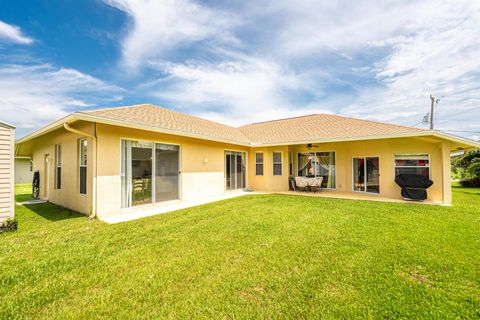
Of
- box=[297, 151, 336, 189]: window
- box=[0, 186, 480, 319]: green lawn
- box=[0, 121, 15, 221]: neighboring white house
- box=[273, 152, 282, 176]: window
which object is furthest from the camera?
box=[273, 152, 282, 176]: window

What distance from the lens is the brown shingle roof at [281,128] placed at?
30.1 feet

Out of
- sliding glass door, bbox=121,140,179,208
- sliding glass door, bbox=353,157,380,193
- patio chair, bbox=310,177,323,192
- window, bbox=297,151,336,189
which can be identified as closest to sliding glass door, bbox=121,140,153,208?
sliding glass door, bbox=121,140,179,208

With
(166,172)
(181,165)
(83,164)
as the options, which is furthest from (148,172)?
(83,164)

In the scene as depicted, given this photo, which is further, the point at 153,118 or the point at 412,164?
the point at 412,164

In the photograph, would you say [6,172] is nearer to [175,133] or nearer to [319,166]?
[175,133]

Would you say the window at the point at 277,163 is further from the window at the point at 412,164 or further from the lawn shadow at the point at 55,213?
the lawn shadow at the point at 55,213

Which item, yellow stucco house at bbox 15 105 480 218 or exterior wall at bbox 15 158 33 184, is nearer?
yellow stucco house at bbox 15 105 480 218

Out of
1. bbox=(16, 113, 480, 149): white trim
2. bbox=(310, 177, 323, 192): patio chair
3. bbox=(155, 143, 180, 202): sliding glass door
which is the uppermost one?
bbox=(16, 113, 480, 149): white trim

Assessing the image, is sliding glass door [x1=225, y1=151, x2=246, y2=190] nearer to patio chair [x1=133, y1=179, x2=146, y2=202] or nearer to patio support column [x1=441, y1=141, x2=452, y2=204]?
patio chair [x1=133, y1=179, x2=146, y2=202]

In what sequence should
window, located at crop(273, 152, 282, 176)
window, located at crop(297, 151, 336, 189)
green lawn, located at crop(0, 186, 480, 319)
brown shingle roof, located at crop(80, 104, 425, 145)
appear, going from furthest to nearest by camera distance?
window, located at crop(273, 152, 282, 176) → window, located at crop(297, 151, 336, 189) → brown shingle roof, located at crop(80, 104, 425, 145) → green lawn, located at crop(0, 186, 480, 319)

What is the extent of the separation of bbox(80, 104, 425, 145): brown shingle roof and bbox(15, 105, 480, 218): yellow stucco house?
0.07 metres

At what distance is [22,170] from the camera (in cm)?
1988

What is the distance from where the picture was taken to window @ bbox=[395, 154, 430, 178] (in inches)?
396

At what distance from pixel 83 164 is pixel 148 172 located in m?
2.15
